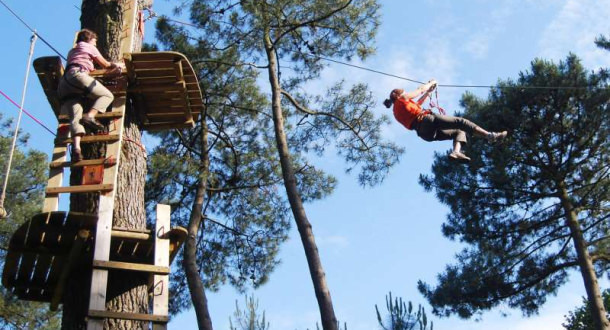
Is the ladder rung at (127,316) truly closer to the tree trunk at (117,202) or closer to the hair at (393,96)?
the tree trunk at (117,202)

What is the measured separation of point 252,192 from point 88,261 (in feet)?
20.0

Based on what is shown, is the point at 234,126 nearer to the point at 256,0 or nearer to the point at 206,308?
the point at 256,0

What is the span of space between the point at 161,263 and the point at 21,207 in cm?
887

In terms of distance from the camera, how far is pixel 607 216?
1191 cm

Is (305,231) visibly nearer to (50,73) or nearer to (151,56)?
(151,56)

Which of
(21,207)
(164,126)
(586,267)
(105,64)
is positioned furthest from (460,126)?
(21,207)

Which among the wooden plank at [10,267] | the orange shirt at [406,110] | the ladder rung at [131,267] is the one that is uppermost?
the orange shirt at [406,110]

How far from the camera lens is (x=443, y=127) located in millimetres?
7270

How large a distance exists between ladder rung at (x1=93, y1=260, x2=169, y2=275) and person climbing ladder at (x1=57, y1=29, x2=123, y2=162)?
3.66 ft

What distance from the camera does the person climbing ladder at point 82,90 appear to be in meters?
5.21

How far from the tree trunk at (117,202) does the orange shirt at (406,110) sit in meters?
2.64

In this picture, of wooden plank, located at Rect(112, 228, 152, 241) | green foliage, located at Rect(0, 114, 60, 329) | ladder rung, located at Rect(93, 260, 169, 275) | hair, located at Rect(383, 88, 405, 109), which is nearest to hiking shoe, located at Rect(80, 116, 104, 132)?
wooden plank, located at Rect(112, 228, 152, 241)

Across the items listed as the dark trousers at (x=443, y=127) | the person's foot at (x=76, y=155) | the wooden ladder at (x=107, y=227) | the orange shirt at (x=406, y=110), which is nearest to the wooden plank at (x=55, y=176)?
the wooden ladder at (x=107, y=227)

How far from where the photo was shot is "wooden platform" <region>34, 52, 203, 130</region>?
218 inches
